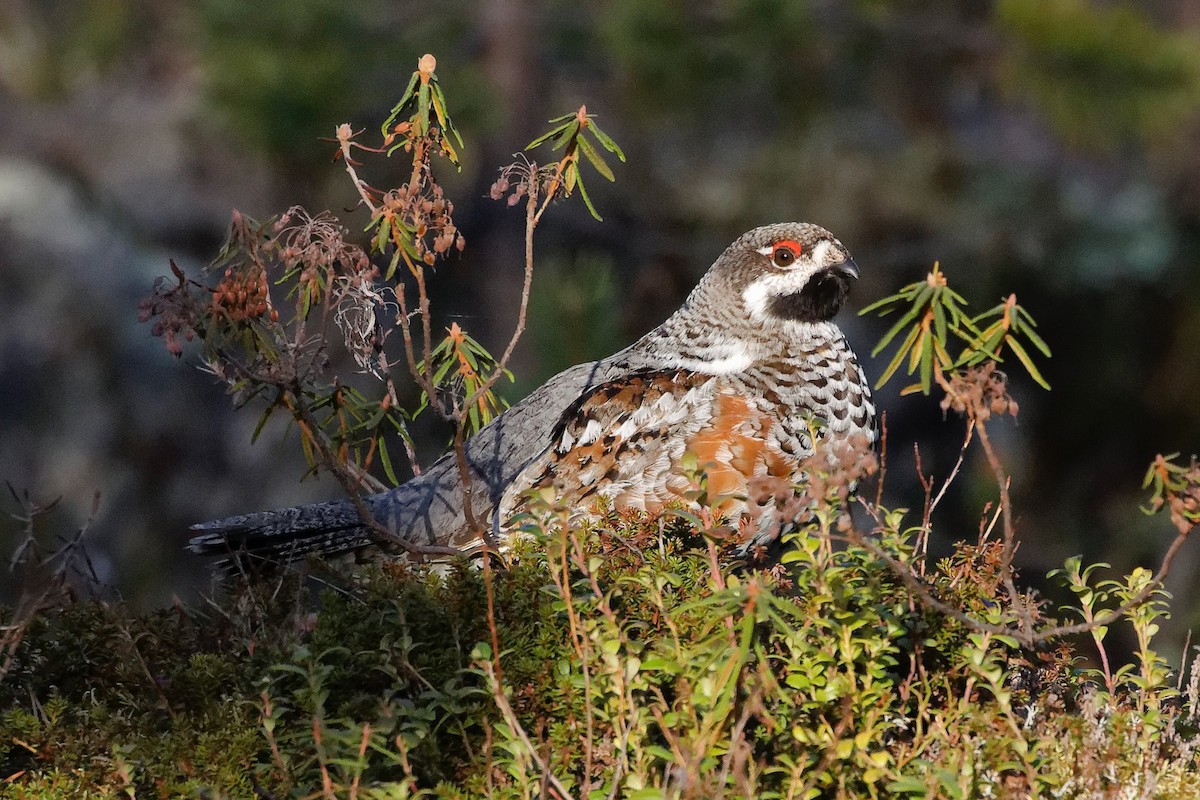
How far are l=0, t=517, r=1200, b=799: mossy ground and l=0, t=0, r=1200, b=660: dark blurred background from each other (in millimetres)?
4627

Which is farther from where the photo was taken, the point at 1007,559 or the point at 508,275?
the point at 508,275

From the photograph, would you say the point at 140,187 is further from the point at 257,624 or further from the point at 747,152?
the point at 257,624

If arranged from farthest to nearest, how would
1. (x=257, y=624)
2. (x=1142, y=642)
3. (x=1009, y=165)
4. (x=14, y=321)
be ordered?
(x=1009, y=165) < (x=14, y=321) < (x=257, y=624) < (x=1142, y=642)

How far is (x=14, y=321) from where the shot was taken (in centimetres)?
940

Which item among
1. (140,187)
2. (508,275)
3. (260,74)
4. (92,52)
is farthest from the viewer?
(92,52)

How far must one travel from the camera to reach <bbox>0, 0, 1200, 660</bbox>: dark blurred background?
25.5 ft

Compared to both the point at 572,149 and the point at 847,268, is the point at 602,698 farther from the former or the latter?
the point at 847,268

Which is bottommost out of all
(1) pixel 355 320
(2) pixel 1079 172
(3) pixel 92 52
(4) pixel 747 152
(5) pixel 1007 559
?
(5) pixel 1007 559

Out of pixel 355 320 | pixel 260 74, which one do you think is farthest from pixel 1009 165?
pixel 355 320

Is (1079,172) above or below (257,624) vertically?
above

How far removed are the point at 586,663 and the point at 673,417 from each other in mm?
1957

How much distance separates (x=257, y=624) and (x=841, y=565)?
1419 millimetres

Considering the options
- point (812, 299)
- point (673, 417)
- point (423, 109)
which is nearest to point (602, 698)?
point (423, 109)

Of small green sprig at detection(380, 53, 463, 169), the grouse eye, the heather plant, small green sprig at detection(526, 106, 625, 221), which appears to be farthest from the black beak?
small green sprig at detection(380, 53, 463, 169)
